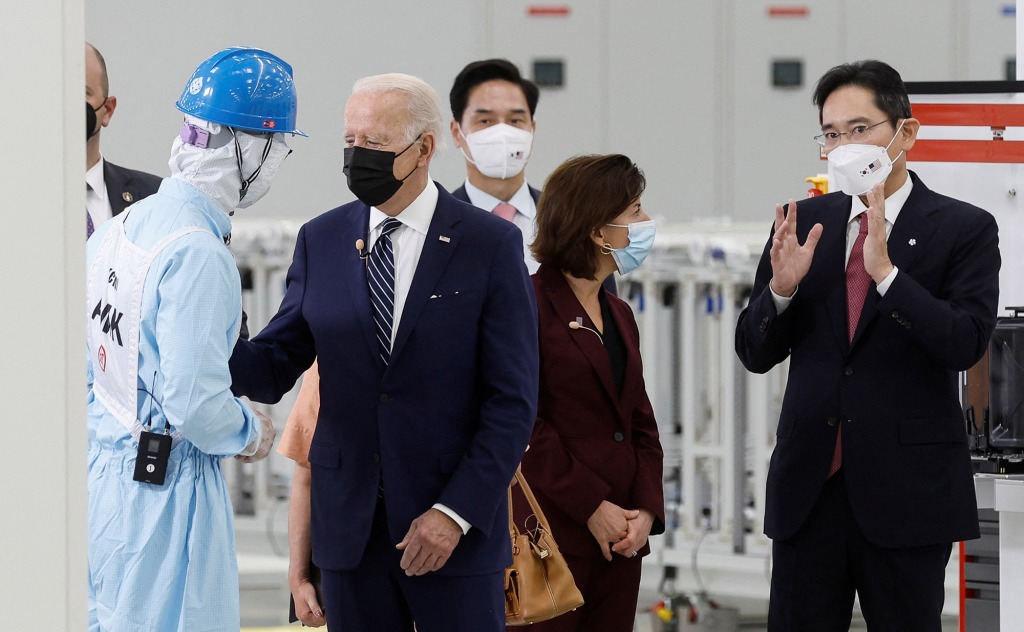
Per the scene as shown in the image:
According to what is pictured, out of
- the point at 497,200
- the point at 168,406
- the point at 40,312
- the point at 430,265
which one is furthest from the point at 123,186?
the point at 40,312

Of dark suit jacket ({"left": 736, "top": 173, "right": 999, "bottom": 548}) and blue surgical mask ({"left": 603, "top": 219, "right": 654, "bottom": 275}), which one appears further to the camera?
blue surgical mask ({"left": 603, "top": 219, "right": 654, "bottom": 275})

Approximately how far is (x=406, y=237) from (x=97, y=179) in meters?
1.20

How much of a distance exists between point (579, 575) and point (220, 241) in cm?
109

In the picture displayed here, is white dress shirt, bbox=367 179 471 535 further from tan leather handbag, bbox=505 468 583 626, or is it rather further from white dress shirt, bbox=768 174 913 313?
white dress shirt, bbox=768 174 913 313

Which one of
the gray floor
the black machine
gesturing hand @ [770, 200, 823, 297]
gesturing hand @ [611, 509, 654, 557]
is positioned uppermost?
gesturing hand @ [770, 200, 823, 297]

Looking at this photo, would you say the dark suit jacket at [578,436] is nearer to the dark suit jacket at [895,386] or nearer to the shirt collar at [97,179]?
the dark suit jacket at [895,386]

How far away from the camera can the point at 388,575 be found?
1.97 meters

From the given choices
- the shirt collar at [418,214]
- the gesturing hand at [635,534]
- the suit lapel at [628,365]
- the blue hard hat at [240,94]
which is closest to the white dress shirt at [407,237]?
the shirt collar at [418,214]

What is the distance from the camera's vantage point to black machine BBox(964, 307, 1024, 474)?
2.58m

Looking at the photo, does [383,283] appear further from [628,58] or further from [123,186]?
[628,58]

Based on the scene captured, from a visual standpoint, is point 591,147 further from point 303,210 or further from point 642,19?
point 303,210

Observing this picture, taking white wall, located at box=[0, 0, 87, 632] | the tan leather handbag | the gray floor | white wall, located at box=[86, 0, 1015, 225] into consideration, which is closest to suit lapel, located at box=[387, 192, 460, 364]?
the tan leather handbag

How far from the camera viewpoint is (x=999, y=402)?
261 centimetres

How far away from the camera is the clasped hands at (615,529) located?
2371mm
